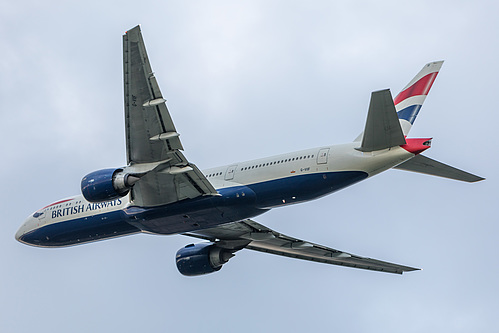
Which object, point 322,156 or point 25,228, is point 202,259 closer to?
point 25,228

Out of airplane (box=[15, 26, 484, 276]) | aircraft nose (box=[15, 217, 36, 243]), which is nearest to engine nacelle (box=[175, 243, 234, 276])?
airplane (box=[15, 26, 484, 276])

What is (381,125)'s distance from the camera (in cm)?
3112

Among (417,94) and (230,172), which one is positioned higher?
(417,94)

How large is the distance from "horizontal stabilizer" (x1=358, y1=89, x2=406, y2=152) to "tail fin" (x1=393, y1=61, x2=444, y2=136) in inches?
148

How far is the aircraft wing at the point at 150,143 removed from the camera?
30172 mm

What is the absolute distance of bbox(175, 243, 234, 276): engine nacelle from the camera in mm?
42688

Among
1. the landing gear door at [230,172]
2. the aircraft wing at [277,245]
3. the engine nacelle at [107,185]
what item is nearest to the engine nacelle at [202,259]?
the aircraft wing at [277,245]

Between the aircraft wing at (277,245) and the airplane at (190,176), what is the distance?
0.88ft

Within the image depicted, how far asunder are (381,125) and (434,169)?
10.9ft

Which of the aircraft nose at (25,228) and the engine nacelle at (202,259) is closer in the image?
the aircraft nose at (25,228)

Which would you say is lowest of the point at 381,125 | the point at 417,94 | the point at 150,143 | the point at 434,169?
the point at 434,169

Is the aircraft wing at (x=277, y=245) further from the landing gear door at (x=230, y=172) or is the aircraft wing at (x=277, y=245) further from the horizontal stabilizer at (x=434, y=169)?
the horizontal stabilizer at (x=434, y=169)

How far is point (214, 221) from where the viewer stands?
36188 millimetres

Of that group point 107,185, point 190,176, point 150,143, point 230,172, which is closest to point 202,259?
point 230,172
